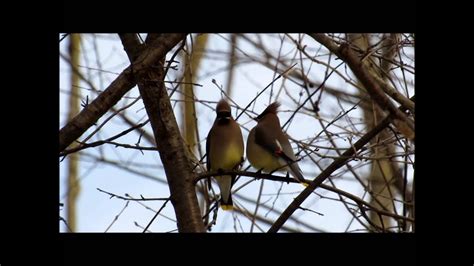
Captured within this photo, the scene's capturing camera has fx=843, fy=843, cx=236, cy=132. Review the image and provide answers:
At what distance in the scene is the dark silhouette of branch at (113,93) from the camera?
13.8 feet

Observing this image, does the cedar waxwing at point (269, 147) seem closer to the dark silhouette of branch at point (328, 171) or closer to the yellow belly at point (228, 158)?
the yellow belly at point (228, 158)

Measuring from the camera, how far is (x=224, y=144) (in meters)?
5.63

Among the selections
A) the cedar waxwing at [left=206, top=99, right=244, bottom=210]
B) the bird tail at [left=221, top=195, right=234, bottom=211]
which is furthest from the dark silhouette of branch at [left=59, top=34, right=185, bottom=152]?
the bird tail at [left=221, top=195, right=234, bottom=211]

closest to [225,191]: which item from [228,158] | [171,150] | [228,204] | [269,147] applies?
[228,204]

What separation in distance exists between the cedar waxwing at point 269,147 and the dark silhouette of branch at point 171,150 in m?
0.70

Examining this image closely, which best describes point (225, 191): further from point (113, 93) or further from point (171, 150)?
point (113, 93)

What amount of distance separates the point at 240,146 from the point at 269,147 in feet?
1.18

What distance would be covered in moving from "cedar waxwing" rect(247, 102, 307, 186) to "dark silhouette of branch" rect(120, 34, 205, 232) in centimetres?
70

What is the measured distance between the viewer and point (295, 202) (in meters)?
4.42

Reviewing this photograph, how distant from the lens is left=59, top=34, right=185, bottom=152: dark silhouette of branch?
421cm
